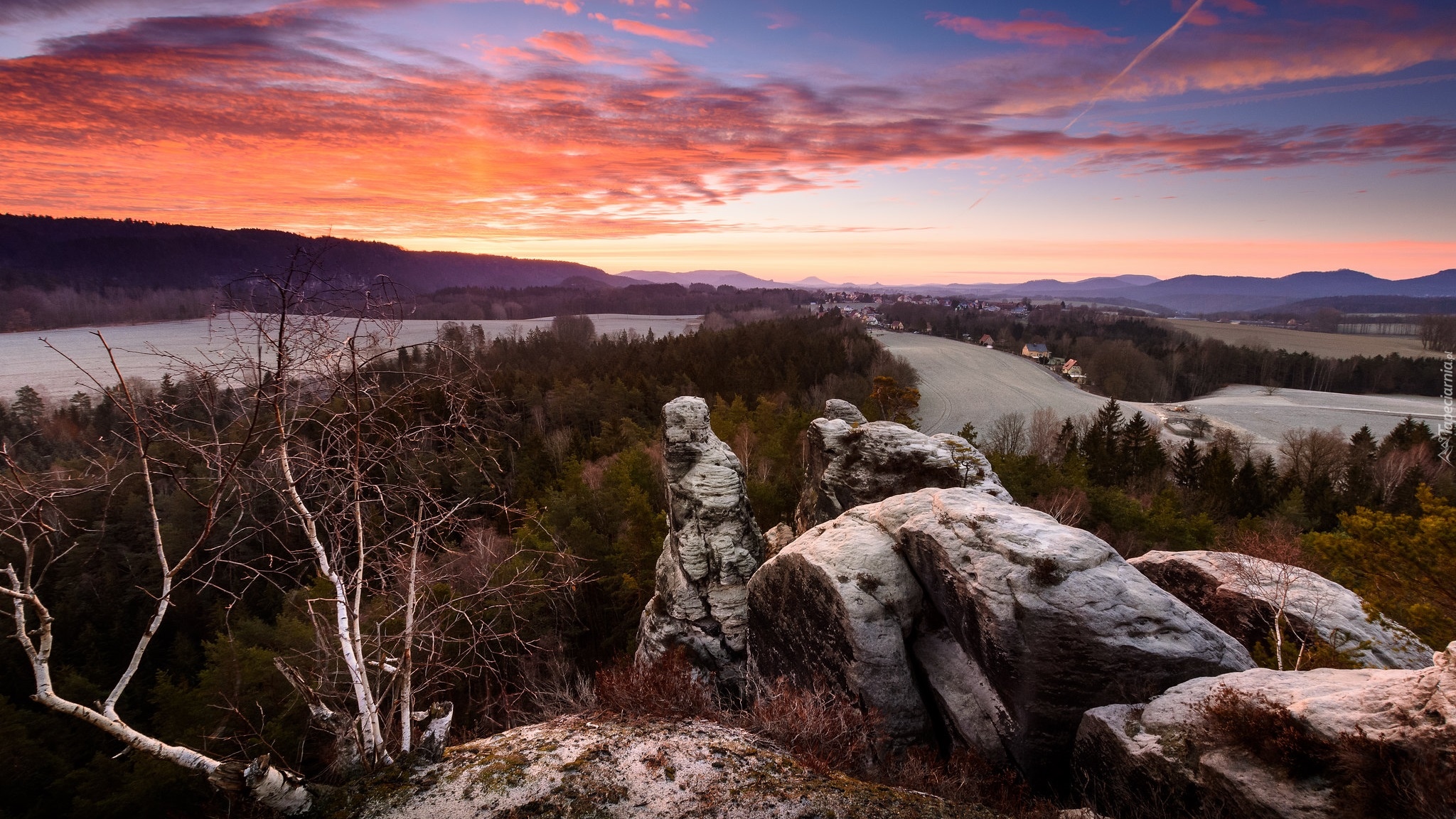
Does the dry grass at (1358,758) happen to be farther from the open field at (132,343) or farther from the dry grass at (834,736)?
the open field at (132,343)

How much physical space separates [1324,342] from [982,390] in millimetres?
102125

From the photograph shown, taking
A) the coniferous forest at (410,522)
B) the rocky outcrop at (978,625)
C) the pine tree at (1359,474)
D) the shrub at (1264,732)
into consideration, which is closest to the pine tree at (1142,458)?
the coniferous forest at (410,522)

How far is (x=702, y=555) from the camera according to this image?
18125 millimetres

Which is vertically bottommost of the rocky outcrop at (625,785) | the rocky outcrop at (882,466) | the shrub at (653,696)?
the shrub at (653,696)

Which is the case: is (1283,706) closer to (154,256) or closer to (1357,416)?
(1357,416)

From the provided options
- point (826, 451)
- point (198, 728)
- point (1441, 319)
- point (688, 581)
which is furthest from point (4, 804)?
point (1441, 319)

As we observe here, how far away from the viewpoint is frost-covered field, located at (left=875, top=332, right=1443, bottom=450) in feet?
194

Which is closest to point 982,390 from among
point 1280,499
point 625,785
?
point 1280,499

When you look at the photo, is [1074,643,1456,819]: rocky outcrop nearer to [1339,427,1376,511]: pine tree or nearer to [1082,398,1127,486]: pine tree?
[1339,427,1376,511]: pine tree

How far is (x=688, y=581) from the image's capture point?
1797 centimetres

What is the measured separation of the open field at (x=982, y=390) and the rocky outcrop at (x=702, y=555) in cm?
4109

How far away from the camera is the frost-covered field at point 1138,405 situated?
5900cm

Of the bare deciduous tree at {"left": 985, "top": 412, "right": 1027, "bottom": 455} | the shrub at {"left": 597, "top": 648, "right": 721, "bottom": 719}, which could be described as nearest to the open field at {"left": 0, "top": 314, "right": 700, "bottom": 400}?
the shrub at {"left": 597, "top": 648, "right": 721, "bottom": 719}

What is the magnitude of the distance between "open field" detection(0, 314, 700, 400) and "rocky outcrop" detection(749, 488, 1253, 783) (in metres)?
8.67
